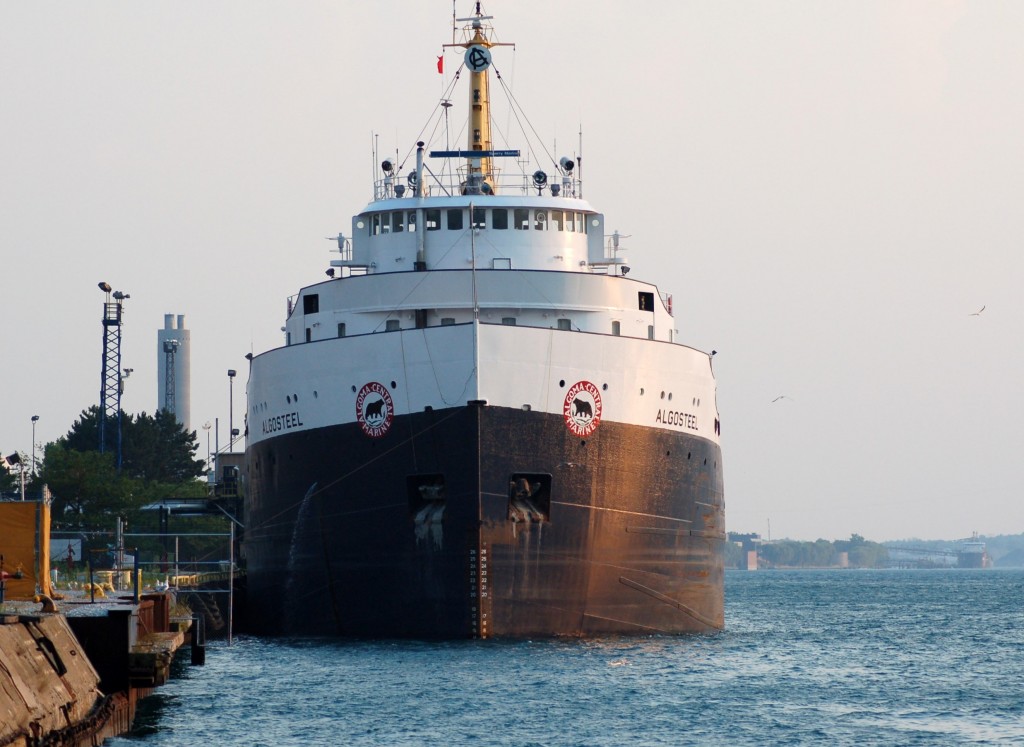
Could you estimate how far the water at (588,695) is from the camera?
23.0 meters

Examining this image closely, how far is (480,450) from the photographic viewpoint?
104ft

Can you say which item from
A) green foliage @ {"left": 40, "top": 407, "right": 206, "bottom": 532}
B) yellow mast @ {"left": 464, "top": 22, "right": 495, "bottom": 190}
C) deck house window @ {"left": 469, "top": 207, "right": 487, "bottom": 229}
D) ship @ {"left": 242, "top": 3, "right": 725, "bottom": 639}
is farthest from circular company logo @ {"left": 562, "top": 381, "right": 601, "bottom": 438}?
green foliage @ {"left": 40, "top": 407, "right": 206, "bottom": 532}

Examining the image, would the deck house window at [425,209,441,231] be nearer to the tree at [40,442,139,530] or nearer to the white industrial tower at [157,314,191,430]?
the tree at [40,442,139,530]

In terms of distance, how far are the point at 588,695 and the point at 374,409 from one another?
898cm

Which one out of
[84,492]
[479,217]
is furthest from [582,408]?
[84,492]

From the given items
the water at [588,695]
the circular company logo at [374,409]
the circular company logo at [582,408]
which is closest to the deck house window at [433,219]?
the circular company logo at [374,409]

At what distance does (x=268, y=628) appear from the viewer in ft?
121

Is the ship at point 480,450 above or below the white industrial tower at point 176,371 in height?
below

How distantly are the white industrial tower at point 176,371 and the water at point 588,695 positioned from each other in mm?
76448

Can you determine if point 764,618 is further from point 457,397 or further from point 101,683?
point 101,683

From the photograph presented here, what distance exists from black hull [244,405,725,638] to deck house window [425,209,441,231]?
707cm

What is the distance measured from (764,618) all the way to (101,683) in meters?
34.1

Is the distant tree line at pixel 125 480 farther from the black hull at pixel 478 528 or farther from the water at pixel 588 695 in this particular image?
the water at pixel 588 695

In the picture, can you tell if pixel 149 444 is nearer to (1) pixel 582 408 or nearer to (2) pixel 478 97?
(2) pixel 478 97
